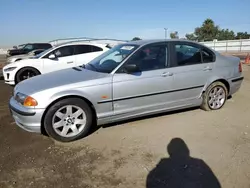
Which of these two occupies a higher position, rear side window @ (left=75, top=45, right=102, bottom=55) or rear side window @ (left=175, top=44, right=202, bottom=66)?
rear side window @ (left=75, top=45, right=102, bottom=55)

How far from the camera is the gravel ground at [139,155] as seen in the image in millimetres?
2773

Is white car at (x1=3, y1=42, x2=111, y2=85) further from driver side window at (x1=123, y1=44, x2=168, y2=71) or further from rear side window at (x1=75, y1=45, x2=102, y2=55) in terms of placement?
driver side window at (x1=123, y1=44, x2=168, y2=71)

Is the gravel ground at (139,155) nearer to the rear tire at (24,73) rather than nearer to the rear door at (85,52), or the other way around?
the rear tire at (24,73)

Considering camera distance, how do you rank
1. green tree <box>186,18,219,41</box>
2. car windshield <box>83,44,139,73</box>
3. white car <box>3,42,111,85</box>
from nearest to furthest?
car windshield <box>83,44,139,73</box> < white car <box>3,42,111,85</box> < green tree <box>186,18,219,41</box>

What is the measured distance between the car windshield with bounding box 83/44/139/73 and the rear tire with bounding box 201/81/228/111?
1.83 metres

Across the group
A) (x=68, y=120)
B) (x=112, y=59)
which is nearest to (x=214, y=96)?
(x=112, y=59)

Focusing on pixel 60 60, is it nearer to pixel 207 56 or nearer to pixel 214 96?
pixel 207 56

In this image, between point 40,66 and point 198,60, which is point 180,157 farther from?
point 40,66

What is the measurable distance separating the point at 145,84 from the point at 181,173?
5.71ft

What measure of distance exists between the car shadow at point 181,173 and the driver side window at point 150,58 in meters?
1.64

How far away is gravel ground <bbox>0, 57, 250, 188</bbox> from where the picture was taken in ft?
9.10

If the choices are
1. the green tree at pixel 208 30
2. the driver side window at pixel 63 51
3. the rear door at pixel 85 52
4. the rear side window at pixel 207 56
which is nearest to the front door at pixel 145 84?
the rear side window at pixel 207 56

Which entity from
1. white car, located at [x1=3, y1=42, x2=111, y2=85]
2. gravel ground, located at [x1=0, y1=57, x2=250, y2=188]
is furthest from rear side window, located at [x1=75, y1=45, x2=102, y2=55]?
gravel ground, located at [x1=0, y1=57, x2=250, y2=188]

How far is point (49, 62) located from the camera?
837 centimetres
